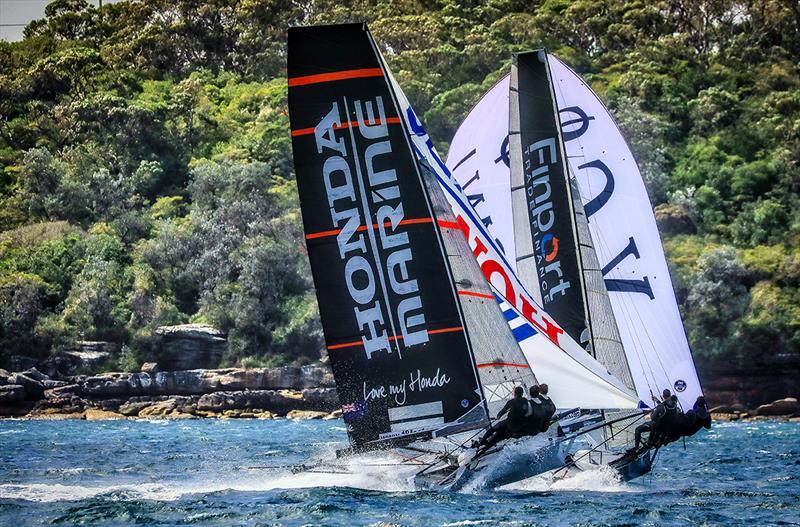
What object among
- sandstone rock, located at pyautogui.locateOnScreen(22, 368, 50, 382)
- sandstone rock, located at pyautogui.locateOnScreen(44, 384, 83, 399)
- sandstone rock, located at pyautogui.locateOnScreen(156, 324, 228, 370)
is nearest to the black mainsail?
sandstone rock, located at pyautogui.locateOnScreen(44, 384, 83, 399)

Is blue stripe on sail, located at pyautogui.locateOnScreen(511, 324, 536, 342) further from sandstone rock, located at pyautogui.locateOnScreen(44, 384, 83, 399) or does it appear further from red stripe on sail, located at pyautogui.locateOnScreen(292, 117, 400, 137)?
sandstone rock, located at pyautogui.locateOnScreen(44, 384, 83, 399)

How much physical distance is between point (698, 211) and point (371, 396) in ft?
142

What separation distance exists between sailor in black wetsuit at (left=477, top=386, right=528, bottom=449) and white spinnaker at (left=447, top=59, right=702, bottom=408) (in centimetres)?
475

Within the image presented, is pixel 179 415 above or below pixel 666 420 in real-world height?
below

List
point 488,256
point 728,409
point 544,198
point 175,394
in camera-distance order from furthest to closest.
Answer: point 175,394
point 728,409
point 544,198
point 488,256

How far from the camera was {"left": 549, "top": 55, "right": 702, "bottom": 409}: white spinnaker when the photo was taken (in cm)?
2191

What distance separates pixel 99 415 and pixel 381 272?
2976cm

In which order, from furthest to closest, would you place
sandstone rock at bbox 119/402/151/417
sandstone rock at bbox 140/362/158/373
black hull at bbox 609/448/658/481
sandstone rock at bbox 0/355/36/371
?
1. sandstone rock at bbox 0/355/36/371
2. sandstone rock at bbox 140/362/158/373
3. sandstone rock at bbox 119/402/151/417
4. black hull at bbox 609/448/658/481

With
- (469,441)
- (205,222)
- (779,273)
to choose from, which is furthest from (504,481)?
(205,222)

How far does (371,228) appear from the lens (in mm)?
18453

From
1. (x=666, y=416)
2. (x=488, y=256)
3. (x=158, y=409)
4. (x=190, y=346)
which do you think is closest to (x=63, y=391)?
(x=158, y=409)

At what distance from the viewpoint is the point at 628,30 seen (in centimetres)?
7619

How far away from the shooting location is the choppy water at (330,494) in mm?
16281

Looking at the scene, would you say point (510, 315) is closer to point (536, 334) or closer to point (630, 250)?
point (536, 334)
